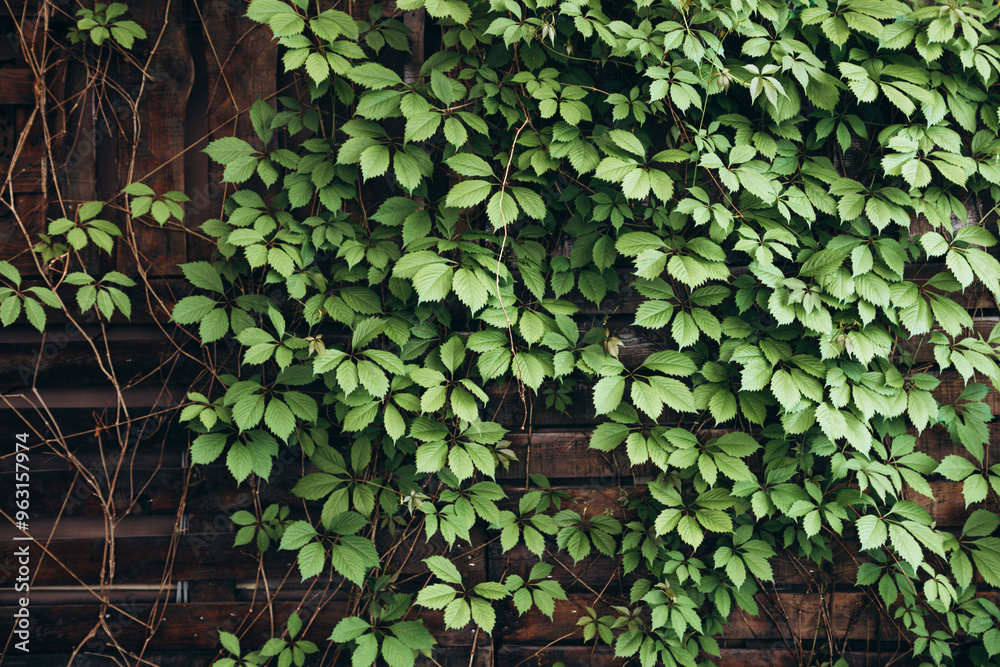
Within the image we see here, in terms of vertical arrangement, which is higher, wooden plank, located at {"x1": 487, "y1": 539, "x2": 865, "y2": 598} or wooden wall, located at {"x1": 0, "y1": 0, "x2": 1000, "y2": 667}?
wooden wall, located at {"x1": 0, "y1": 0, "x2": 1000, "y2": 667}

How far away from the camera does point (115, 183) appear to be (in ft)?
5.93

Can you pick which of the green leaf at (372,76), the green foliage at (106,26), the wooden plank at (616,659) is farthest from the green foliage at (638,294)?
the green foliage at (106,26)

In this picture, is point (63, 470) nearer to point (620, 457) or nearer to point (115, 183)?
point (115, 183)

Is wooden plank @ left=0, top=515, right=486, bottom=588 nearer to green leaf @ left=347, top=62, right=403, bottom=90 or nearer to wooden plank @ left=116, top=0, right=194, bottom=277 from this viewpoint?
wooden plank @ left=116, top=0, right=194, bottom=277

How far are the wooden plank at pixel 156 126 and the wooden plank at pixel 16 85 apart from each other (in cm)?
29

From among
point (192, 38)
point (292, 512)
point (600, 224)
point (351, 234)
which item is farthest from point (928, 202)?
point (192, 38)

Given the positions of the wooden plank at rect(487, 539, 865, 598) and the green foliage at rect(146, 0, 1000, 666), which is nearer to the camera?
the green foliage at rect(146, 0, 1000, 666)

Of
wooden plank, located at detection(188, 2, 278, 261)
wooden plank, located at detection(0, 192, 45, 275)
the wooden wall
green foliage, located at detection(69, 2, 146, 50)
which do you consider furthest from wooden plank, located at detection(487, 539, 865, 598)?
green foliage, located at detection(69, 2, 146, 50)

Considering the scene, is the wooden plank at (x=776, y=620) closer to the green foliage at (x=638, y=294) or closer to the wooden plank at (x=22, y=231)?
the green foliage at (x=638, y=294)

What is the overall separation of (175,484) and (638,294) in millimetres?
1597

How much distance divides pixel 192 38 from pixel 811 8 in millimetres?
1920

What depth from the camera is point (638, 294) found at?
5.74ft

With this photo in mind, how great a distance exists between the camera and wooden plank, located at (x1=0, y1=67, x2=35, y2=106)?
1.74 meters

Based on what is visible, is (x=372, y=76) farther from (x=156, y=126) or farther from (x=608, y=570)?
(x=608, y=570)
